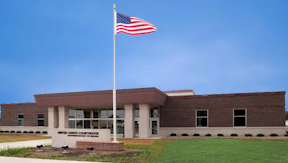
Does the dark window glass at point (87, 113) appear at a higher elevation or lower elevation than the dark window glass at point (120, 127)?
higher

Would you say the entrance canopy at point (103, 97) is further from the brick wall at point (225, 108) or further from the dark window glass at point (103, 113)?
the dark window glass at point (103, 113)

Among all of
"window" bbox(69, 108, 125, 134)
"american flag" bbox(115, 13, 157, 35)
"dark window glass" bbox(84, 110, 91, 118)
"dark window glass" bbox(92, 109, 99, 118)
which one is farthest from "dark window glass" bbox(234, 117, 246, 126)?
"dark window glass" bbox(84, 110, 91, 118)

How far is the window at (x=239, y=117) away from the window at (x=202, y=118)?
125 inches

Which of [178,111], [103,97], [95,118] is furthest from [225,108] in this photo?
[95,118]

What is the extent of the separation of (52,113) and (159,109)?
13.3 metres

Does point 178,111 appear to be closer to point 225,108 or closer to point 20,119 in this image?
point 225,108

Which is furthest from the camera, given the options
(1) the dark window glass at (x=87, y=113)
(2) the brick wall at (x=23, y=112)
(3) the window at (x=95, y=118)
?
(2) the brick wall at (x=23, y=112)

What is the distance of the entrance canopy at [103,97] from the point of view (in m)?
26.3

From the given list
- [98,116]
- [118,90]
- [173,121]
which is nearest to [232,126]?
[173,121]

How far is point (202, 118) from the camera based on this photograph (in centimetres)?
3067

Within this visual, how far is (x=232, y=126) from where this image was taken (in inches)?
1168

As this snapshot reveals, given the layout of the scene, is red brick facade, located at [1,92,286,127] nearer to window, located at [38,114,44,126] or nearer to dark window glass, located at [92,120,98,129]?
dark window glass, located at [92,120,98,129]

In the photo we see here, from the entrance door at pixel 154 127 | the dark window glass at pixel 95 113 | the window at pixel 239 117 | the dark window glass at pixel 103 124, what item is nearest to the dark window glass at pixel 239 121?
the window at pixel 239 117

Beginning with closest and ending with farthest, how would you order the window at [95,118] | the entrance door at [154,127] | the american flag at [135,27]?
the american flag at [135,27] < the entrance door at [154,127] < the window at [95,118]
